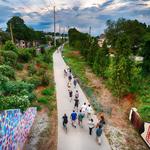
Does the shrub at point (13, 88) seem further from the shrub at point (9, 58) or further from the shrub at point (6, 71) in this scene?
the shrub at point (9, 58)

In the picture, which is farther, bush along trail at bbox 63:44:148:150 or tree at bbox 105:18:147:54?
tree at bbox 105:18:147:54

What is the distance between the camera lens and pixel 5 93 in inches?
579

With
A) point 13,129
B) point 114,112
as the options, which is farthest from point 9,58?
point 13,129

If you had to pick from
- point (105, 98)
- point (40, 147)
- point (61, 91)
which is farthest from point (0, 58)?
point (40, 147)

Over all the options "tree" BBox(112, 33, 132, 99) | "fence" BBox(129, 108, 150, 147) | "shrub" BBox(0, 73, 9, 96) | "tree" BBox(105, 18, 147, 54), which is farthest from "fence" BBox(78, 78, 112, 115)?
"tree" BBox(105, 18, 147, 54)

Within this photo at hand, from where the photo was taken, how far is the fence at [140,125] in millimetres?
13484

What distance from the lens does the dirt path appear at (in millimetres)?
12973

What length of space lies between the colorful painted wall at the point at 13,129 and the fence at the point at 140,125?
7.42 metres

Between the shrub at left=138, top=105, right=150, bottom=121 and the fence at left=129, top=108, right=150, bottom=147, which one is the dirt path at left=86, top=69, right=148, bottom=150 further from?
the shrub at left=138, top=105, right=150, bottom=121

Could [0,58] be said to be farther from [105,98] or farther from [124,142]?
[124,142]

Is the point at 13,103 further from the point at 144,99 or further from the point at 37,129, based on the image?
the point at 144,99

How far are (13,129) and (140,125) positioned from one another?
8.67 metres

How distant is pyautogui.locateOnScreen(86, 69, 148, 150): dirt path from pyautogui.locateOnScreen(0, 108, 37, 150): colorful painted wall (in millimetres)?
5200

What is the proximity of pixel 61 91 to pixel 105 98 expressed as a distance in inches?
184
